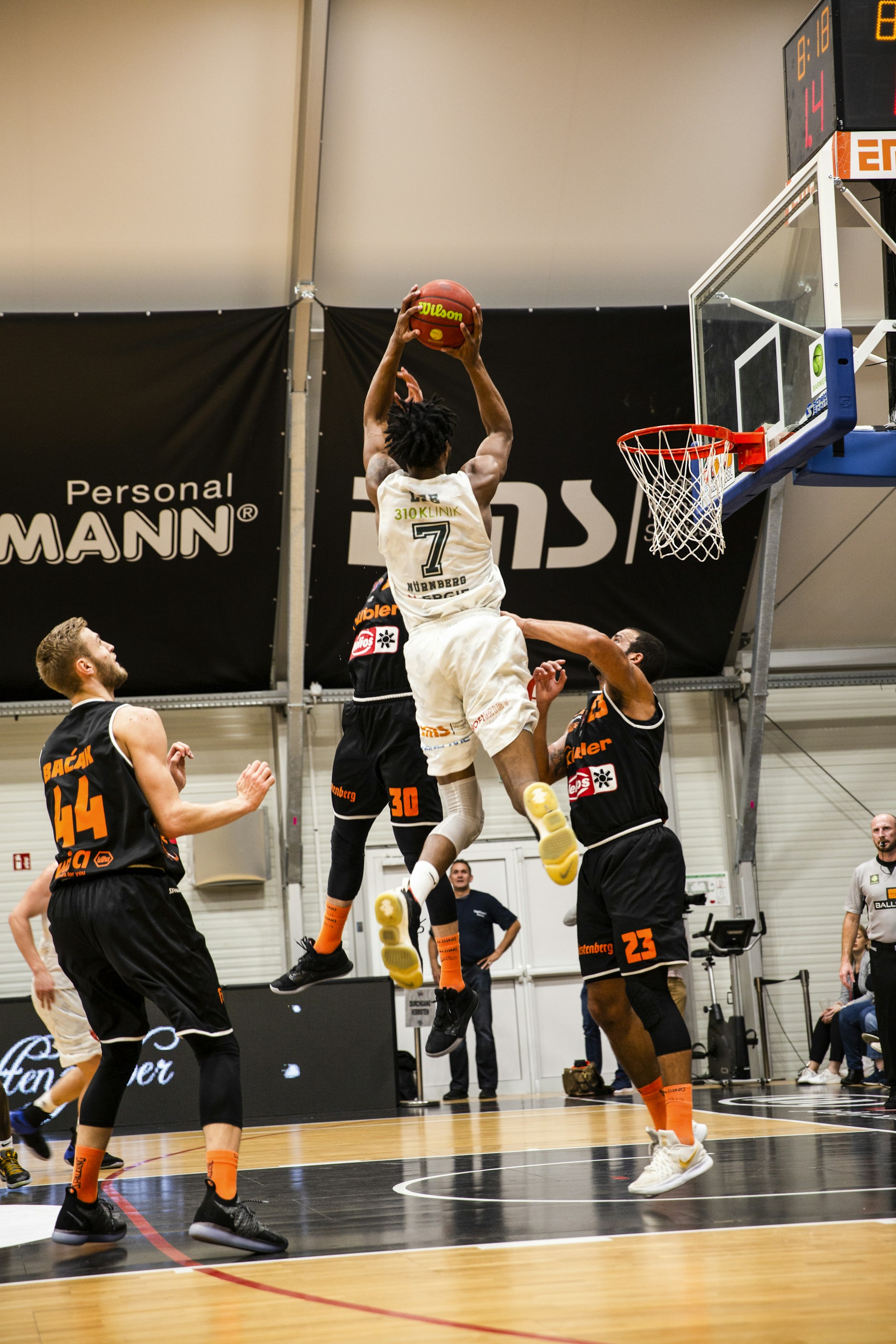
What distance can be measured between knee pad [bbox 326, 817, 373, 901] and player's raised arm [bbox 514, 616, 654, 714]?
1.26 m

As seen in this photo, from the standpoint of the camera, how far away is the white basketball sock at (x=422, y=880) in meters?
4.94

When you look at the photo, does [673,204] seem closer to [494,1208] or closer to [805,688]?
[805,688]

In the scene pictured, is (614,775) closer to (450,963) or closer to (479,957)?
(450,963)

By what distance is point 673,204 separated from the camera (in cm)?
1284

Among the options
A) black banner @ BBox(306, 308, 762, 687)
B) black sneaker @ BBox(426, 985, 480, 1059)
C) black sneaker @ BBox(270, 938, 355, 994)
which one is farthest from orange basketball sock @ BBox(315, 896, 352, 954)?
black banner @ BBox(306, 308, 762, 687)

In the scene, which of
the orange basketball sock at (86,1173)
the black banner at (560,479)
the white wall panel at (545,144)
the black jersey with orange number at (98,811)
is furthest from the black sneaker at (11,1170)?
the white wall panel at (545,144)

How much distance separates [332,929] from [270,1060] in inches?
259

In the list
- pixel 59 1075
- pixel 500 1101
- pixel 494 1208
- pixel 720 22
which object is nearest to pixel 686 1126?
pixel 494 1208

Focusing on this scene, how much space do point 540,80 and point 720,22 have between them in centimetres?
174

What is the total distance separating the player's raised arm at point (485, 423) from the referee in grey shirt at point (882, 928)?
5.75 metres

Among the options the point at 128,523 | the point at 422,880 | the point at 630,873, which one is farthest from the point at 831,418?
the point at 128,523

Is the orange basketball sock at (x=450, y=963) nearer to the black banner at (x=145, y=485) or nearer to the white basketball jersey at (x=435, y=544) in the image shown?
the white basketball jersey at (x=435, y=544)

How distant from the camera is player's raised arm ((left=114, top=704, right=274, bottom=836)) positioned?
457cm

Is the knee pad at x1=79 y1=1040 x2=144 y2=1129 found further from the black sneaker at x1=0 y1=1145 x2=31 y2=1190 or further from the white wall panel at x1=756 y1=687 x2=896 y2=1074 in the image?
the white wall panel at x1=756 y1=687 x2=896 y2=1074
